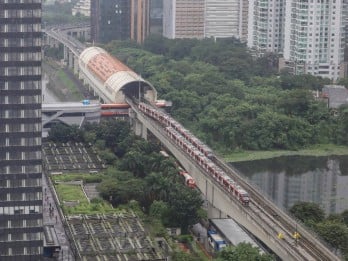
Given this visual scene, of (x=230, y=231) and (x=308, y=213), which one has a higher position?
(x=308, y=213)

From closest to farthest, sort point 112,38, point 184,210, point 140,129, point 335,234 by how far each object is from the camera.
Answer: point 335,234 → point 184,210 → point 140,129 → point 112,38

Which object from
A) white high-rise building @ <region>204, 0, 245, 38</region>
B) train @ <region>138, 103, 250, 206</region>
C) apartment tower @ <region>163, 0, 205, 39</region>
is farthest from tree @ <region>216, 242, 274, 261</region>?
white high-rise building @ <region>204, 0, 245, 38</region>

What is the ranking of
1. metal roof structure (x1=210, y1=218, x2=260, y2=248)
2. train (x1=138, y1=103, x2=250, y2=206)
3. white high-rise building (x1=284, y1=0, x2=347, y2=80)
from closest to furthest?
metal roof structure (x1=210, y1=218, x2=260, y2=248) < train (x1=138, y1=103, x2=250, y2=206) < white high-rise building (x1=284, y1=0, x2=347, y2=80)

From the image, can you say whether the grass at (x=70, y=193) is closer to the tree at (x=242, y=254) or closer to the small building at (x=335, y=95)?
the tree at (x=242, y=254)

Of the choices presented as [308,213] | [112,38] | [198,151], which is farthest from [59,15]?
[308,213]

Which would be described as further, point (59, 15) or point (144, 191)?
point (59, 15)

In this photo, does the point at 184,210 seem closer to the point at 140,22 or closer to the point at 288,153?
the point at 288,153

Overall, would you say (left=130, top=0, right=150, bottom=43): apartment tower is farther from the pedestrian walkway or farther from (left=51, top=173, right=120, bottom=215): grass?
the pedestrian walkway
